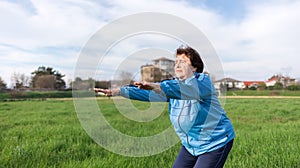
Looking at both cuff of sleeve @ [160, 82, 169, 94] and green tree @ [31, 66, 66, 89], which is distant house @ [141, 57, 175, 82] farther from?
green tree @ [31, 66, 66, 89]

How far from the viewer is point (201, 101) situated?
7.07 feet

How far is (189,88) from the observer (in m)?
1.91

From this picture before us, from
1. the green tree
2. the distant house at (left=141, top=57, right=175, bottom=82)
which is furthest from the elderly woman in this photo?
the green tree

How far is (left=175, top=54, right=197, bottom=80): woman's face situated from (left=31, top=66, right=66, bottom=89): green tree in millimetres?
35239

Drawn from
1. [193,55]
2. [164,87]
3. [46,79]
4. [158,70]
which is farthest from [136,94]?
[46,79]

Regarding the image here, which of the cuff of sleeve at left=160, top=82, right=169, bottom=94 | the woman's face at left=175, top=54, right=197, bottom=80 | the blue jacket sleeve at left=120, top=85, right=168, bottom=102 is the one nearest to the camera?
the cuff of sleeve at left=160, top=82, right=169, bottom=94

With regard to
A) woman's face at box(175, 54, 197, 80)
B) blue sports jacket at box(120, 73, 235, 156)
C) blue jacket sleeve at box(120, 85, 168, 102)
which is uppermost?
woman's face at box(175, 54, 197, 80)

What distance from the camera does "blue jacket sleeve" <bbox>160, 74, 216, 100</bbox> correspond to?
1.83 meters

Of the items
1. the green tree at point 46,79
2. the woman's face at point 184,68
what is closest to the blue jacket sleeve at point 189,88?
the woman's face at point 184,68

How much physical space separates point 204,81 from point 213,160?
0.67 m

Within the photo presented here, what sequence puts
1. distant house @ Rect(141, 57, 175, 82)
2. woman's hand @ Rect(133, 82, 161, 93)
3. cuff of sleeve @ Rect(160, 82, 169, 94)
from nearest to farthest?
Answer: 1. woman's hand @ Rect(133, 82, 161, 93)
2. cuff of sleeve @ Rect(160, 82, 169, 94)
3. distant house @ Rect(141, 57, 175, 82)

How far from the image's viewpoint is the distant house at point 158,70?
288 cm

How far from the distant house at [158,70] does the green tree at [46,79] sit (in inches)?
1360

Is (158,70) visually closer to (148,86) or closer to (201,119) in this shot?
(201,119)
